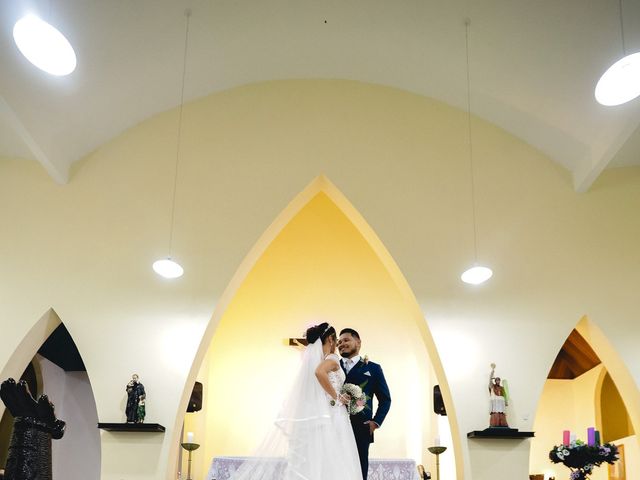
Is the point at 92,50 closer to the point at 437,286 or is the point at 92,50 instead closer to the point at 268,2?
the point at 268,2

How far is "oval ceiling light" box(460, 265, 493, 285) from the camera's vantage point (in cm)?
704

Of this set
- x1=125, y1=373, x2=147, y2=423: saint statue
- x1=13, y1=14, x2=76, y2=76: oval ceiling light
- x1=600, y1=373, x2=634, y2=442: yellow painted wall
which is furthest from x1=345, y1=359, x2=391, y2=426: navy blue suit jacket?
x1=600, y1=373, x2=634, y2=442: yellow painted wall

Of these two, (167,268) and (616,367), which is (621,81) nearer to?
(616,367)

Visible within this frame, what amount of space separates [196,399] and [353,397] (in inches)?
141

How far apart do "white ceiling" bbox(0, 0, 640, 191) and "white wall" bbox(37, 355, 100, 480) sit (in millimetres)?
4294

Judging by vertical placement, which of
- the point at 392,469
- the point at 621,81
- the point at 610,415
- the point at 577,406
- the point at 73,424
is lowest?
the point at 392,469

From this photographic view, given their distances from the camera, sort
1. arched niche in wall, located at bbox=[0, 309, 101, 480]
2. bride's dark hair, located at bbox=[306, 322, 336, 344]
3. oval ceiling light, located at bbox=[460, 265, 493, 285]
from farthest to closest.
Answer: arched niche in wall, located at bbox=[0, 309, 101, 480] → oval ceiling light, located at bbox=[460, 265, 493, 285] → bride's dark hair, located at bbox=[306, 322, 336, 344]

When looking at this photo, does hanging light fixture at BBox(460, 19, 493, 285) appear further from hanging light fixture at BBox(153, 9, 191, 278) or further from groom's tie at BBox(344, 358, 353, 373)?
hanging light fixture at BBox(153, 9, 191, 278)

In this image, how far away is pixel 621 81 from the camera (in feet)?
17.3

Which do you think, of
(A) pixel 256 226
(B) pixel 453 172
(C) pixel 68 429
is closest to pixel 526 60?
(B) pixel 453 172

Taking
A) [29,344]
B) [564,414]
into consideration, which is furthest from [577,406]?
[29,344]

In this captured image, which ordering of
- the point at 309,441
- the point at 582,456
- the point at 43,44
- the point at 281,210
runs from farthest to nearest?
the point at 281,210
the point at 582,456
the point at 309,441
the point at 43,44

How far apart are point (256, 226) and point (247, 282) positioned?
3.14 m

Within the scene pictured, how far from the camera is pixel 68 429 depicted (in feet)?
36.6
